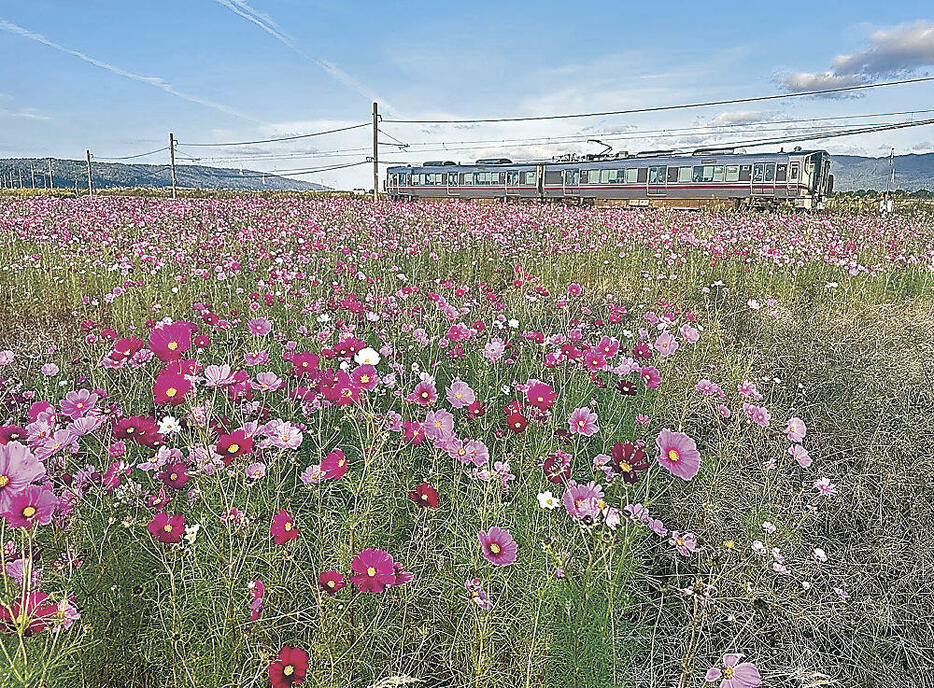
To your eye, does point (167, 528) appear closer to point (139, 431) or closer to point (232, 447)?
point (232, 447)

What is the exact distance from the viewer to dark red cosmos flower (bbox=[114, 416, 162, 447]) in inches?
59.1

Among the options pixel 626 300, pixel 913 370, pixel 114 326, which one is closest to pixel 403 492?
pixel 114 326

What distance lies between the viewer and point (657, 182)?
2511 centimetres

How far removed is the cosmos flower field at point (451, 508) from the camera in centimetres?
138

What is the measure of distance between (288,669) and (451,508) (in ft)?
2.85

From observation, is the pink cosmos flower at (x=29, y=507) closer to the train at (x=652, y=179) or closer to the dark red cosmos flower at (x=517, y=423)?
the dark red cosmos flower at (x=517, y=423)

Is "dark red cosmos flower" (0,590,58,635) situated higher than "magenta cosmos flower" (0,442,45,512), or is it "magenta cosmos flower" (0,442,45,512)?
"magenta cosmos flower" (0,442,45,512)

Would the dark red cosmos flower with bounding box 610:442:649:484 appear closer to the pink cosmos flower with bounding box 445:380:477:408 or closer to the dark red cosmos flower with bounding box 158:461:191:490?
the pink cosmos flower with bounding box 445:380:477:408

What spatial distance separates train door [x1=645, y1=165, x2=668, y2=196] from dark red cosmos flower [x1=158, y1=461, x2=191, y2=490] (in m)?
25.8

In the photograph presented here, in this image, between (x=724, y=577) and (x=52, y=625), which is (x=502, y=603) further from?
(x=52, y=625)

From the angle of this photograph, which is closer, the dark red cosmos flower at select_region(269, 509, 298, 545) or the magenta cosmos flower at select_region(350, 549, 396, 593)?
the magenta cosmos flower at select_region(350, 549, 396, 593)

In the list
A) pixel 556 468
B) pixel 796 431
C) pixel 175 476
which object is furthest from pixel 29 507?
pixel 796 431

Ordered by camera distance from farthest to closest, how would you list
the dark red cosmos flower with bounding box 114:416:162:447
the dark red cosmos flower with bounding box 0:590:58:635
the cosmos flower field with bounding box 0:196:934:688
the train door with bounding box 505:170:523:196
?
the train door with bounding box 505:170:523:196 → the dark red cosmos flower with bounding box 114:416:162:447 → the cosmos flower field with bounding box 0:196:934:688 → the dark red cosmos flower with bounding box 0:590:58:635

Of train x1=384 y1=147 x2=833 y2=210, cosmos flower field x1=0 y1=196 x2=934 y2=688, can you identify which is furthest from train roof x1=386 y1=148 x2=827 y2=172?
cosmos flower field x1=0 y1=196 x2=934 y2=688
